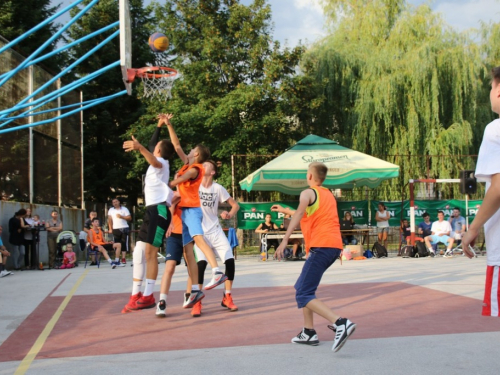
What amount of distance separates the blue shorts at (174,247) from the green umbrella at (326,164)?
11874mm

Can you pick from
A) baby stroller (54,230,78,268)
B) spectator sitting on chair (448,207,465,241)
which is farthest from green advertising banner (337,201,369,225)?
baby stroller (54,230,78,268)

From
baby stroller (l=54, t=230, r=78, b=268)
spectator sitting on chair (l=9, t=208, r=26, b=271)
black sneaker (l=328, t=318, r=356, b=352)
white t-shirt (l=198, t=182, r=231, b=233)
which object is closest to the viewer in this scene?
black sneaker (l=328, t=318, r=356, b=352)

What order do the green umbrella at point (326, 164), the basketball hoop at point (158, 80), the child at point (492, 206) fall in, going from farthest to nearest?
the green umbrella at point (326, 164) → the basketball hoop at point (158, 80) → the child at point (492, 206)

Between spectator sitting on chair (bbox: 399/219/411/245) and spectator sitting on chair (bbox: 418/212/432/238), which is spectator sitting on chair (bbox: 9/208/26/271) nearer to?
spectator sitting on chair (bbox: 399/219/411/245)

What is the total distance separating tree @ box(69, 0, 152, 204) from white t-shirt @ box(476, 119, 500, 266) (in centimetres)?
3451

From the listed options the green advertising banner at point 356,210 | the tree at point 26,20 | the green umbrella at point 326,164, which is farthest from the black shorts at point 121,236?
the tree at point 26,20

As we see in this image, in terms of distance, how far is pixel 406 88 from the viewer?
90.2 ft

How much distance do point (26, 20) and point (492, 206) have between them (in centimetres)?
3394

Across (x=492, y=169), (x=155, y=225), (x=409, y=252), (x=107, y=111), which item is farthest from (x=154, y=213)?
(x=107, y=111)

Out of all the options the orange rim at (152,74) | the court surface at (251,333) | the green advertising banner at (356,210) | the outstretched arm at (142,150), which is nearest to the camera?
the court surface at (251,333)

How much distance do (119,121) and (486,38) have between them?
817 inches

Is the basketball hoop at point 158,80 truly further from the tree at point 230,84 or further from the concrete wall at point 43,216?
the tree at point 230,84

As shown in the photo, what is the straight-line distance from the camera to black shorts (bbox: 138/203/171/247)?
25.7 feet

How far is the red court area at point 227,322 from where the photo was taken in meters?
6.10
